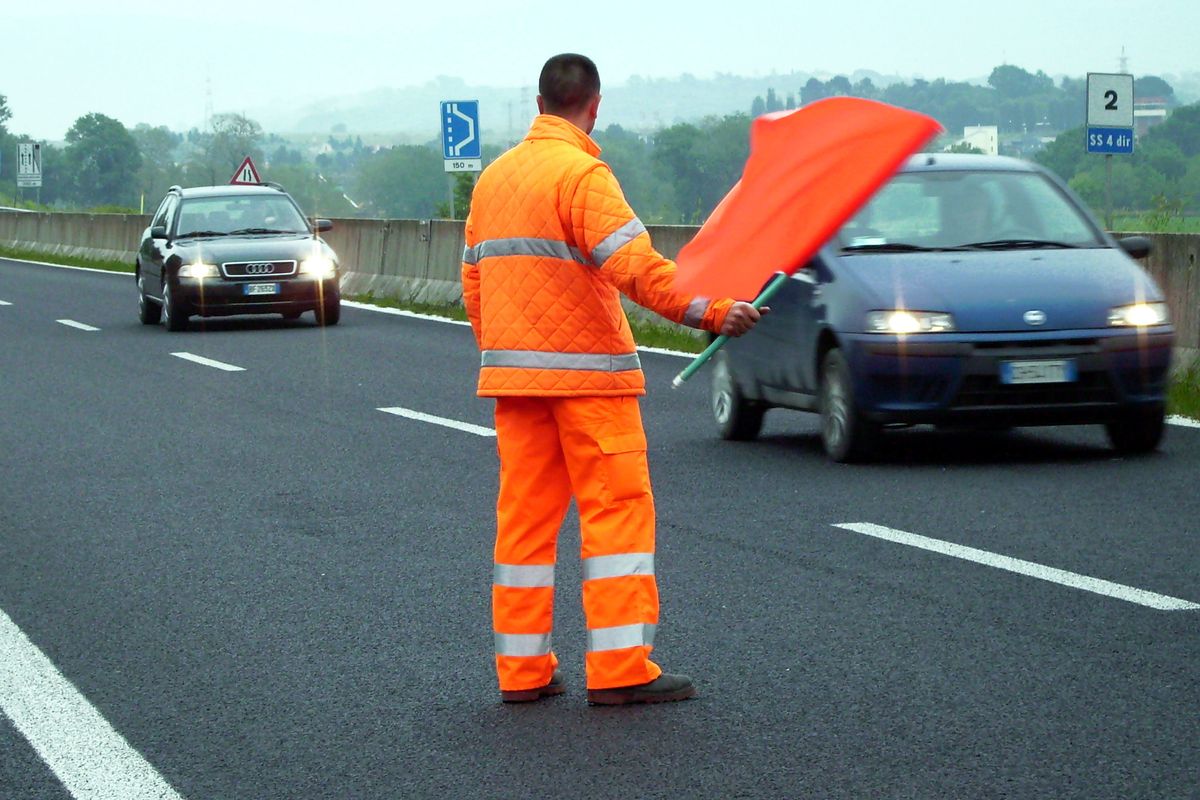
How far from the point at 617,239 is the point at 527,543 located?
0.89m

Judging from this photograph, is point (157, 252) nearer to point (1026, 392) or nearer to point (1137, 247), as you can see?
point (1137, 247)

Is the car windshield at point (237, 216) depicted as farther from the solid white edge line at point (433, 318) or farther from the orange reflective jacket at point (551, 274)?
the orange reflective jacket at point (551, 274)

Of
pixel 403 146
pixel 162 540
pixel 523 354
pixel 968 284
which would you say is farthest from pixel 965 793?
pixel 403 146

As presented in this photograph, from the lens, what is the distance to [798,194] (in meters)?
5.97

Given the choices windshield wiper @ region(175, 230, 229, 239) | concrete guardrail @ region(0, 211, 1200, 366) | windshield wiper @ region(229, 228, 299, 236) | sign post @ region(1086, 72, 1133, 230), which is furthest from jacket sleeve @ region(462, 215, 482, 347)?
sign post @ region(1086, 72, 1133, 230)

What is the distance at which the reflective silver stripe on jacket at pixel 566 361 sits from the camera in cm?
588

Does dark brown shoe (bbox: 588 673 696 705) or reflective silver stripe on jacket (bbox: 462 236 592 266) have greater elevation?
reflective silver stripe on jacket (bbox: 462 236 592 266)

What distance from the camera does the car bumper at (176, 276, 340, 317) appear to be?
2345 centimetres

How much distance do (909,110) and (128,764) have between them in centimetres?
273

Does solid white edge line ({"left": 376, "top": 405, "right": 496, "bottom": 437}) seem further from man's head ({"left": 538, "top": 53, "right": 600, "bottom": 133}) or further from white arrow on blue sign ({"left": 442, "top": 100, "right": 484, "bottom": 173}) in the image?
white arrow on blue sign ({"left": 442, "top": 100, "right": 484, "bottom": 173})

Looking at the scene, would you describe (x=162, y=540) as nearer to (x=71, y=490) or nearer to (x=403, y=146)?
(x=71, y=490)

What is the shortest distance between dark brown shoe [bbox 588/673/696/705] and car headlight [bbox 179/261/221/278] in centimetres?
1819

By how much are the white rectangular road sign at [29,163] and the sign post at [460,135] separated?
91.6 feet

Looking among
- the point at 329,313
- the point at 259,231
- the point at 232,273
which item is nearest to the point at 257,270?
the point at 232,273
